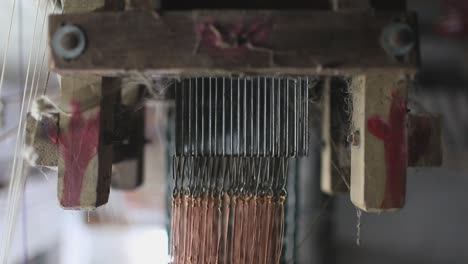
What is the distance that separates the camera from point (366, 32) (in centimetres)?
57

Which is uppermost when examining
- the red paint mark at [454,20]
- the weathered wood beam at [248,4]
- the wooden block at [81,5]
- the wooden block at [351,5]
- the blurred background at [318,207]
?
the red paint mark at [454,20]

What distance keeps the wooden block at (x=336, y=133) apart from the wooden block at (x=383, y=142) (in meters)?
0.18

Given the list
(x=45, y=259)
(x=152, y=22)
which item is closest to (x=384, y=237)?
(x=45, y=259)

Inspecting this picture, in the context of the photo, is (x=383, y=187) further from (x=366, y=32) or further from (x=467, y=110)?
(x=467, y=110)

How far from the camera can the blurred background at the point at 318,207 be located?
1.29m

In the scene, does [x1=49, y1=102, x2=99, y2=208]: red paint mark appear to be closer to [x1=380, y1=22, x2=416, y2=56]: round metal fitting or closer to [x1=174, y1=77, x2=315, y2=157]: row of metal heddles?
[x1=174, y1=77, x2=315, y2=157]: row of metal heddles

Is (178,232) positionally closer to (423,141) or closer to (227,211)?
(227,211)

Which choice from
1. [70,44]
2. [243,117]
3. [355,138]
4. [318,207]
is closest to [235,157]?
[243,117]

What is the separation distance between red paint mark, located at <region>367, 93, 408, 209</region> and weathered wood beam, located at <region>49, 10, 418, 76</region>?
67 millimetres

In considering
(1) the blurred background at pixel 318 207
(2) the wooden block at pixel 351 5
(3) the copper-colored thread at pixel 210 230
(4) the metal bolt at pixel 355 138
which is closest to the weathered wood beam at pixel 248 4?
(2) the wooden block at pixel 351 5

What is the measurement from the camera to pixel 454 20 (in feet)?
4.32

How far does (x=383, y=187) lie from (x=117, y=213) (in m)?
1.31

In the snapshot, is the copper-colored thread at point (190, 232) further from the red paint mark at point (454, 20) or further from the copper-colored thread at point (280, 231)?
the red paint mark at point (454, 20)

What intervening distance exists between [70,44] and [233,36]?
0.61ft
